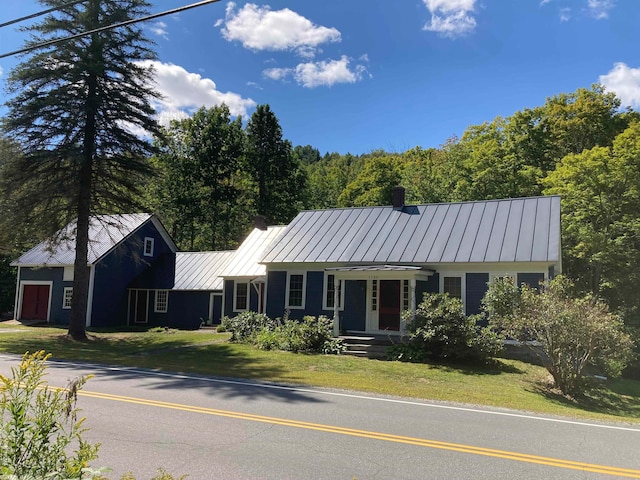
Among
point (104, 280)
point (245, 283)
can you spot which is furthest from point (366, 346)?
point (104, 280)

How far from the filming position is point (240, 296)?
→ 26219mm

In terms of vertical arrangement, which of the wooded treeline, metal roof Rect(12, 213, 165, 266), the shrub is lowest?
the shrub

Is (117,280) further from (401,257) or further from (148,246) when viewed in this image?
(401,257)

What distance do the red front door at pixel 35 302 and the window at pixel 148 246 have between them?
20.6 ft

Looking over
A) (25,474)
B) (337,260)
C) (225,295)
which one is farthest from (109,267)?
(25,474)

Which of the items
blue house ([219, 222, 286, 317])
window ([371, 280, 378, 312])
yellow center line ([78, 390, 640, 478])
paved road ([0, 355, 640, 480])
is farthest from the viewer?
blue house ([219, 222, 286, 317])

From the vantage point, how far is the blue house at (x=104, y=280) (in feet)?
96.8

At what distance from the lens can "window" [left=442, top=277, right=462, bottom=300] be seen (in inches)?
753

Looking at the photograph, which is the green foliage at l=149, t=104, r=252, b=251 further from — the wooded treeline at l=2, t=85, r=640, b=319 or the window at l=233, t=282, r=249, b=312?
the window at l=233, t=282, r=249, b=312

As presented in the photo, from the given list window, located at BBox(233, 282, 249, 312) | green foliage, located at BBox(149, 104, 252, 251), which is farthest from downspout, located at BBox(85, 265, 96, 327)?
green foliage, located at BBox(149, 104, 252, 251)

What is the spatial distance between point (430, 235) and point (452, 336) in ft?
19.7

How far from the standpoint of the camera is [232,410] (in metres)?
8.55

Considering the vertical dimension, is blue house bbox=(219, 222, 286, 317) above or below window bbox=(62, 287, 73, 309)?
above

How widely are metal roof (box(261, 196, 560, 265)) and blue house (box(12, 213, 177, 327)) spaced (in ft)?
37.3
